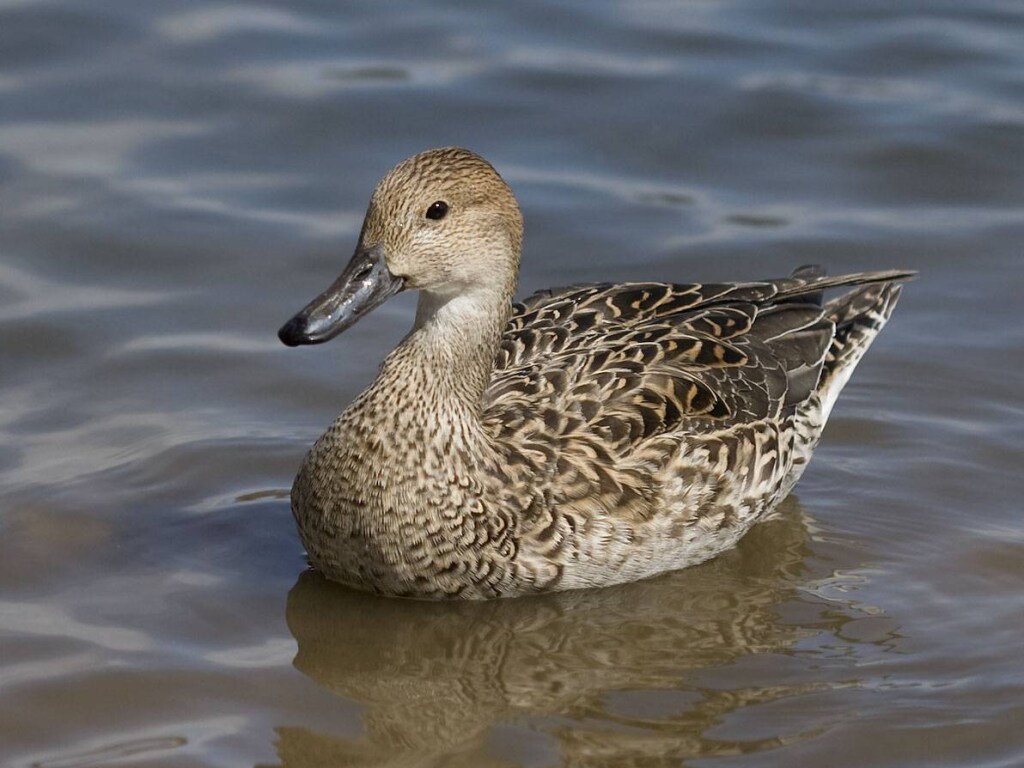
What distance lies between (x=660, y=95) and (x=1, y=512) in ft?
18.2

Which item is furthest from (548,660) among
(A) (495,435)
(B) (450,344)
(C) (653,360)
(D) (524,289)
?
(D) (524,289)

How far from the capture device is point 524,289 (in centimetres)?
1002

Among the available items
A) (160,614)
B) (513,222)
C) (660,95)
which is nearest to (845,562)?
(513,222)

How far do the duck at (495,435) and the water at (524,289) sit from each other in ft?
0.77

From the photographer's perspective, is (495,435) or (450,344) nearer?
(450,344)

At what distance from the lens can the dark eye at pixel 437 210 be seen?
6.98 metres

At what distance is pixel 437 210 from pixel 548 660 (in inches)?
67.5

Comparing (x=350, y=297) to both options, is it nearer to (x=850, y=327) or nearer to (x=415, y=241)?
→ (x=415, y=241)

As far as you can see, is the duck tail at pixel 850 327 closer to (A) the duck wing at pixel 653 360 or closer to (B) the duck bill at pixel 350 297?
(A) the duck wing at pixel 653 360

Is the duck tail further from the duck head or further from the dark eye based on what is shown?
the dark eye

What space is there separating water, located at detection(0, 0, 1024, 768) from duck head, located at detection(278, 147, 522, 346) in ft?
3.94

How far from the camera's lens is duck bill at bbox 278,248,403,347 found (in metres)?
6.94

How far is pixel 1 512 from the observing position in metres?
7.89

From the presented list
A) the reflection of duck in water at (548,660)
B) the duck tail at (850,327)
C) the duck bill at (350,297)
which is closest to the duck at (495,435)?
the duck bill at (350,297)
